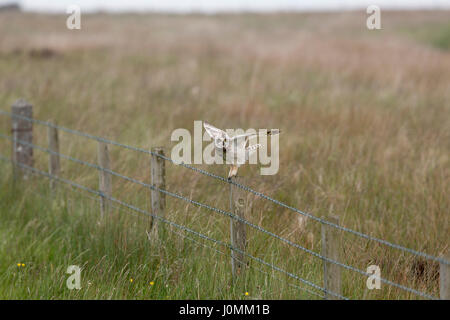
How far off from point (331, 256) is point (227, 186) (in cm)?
217

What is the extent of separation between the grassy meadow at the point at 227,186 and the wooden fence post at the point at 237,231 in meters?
0.09

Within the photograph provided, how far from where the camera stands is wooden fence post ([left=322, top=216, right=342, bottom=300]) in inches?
132

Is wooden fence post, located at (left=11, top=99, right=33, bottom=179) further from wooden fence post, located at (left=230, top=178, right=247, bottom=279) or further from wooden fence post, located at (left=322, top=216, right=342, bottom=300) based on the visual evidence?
wooden fence post, located at (left=322, top=216, right=342, bottom=300)

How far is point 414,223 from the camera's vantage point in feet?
16.8

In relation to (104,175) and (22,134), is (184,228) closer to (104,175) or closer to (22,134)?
(104,175)

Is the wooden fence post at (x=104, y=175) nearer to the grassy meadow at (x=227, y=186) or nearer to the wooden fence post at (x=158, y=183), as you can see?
the grassy meadow at (x=227, y=186)

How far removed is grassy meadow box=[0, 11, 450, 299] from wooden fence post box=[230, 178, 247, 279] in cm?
9

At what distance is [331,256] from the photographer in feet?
11.0

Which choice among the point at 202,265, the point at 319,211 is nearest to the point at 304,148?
the point at 319,211

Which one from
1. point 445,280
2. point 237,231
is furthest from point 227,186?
point 445,280

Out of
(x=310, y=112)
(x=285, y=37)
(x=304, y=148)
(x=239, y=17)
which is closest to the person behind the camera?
(x=304, y=148)

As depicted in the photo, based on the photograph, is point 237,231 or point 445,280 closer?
point 445,280

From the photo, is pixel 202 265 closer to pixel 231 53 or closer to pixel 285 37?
pixel 231 53
